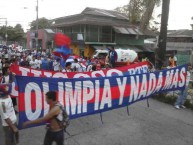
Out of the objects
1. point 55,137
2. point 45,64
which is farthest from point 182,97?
point 45,64

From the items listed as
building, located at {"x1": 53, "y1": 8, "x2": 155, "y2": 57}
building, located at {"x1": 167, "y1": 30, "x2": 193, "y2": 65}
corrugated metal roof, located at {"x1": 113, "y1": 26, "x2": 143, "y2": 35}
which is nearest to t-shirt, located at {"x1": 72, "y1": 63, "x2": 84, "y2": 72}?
building, located at {"x1": 167, "y1": 30, "x2": 193, "y2": 65}

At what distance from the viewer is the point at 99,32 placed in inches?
1377

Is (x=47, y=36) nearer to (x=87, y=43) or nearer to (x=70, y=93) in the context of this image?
(x=87, y=43)

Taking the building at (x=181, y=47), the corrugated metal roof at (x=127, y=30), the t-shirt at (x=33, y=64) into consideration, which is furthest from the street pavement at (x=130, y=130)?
the corrugated metal roof at (x=127, y=30)

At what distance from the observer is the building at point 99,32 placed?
3441 cm

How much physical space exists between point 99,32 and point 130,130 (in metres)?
27.8

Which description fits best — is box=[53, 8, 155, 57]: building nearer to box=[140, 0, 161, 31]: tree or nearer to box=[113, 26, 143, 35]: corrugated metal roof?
box=[113, 26, 143, 35]: corrugated metal roof

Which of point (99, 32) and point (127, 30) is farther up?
point (127, 30)

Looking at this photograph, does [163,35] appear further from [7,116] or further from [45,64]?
[7,116]

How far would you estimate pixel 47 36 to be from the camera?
4819 centimetres

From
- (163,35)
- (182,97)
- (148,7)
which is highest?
(148,7)

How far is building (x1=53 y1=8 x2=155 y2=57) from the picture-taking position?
34406mm

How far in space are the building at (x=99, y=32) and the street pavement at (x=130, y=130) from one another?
81.6 feet

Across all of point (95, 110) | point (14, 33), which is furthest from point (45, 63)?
point (14, 33)
